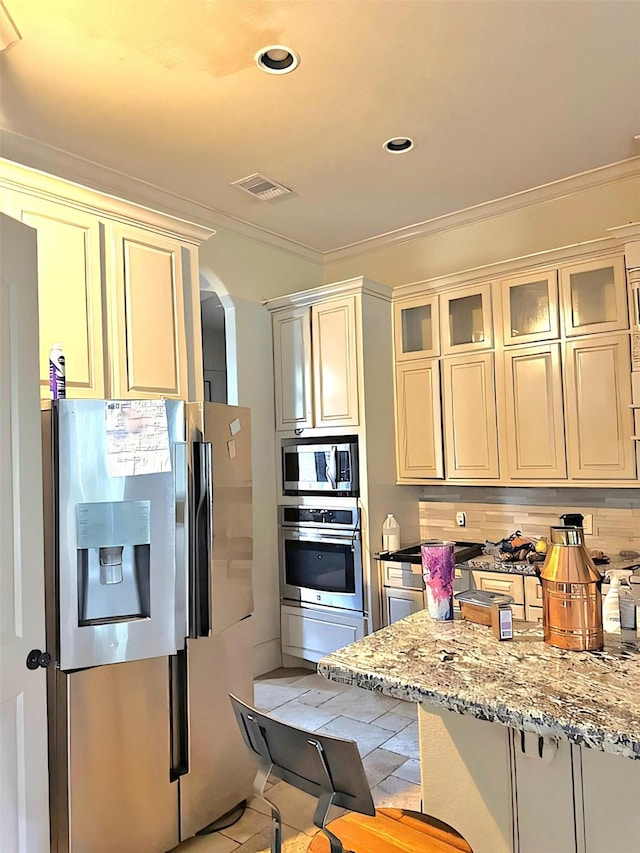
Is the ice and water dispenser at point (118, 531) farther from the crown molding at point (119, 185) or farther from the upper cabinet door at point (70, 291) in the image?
the crown molding at point (119, 185)

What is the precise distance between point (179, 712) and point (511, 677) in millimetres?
1444

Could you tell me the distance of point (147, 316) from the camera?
2.77 m

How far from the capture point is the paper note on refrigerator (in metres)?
2.12

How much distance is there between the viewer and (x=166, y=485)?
7.29 feet

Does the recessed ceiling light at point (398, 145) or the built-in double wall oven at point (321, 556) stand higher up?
the recessed ceiling light at point (398, 145)

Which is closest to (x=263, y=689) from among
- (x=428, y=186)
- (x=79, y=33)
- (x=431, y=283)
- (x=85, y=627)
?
(x=85, y=627)

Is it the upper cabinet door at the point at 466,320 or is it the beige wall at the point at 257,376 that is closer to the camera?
the upper cabinet door at the point at 466,320

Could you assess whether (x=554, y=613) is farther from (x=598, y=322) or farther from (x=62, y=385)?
(x=598, y=322)

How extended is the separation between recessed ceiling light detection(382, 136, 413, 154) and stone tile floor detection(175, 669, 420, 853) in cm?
291

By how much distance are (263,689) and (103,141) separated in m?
3.22

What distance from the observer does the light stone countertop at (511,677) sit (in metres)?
1.18

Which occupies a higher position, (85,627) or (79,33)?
(79,33)

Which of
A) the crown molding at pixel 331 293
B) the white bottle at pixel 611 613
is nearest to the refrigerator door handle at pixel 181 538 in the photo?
the white bottle at pixel 611 613

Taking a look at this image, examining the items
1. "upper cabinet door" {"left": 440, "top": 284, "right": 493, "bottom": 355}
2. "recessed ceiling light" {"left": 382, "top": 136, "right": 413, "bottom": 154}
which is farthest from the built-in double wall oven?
"recessed ceiling light" {"left": 382, "top": 136, "right": 413, "bottom": 154}
